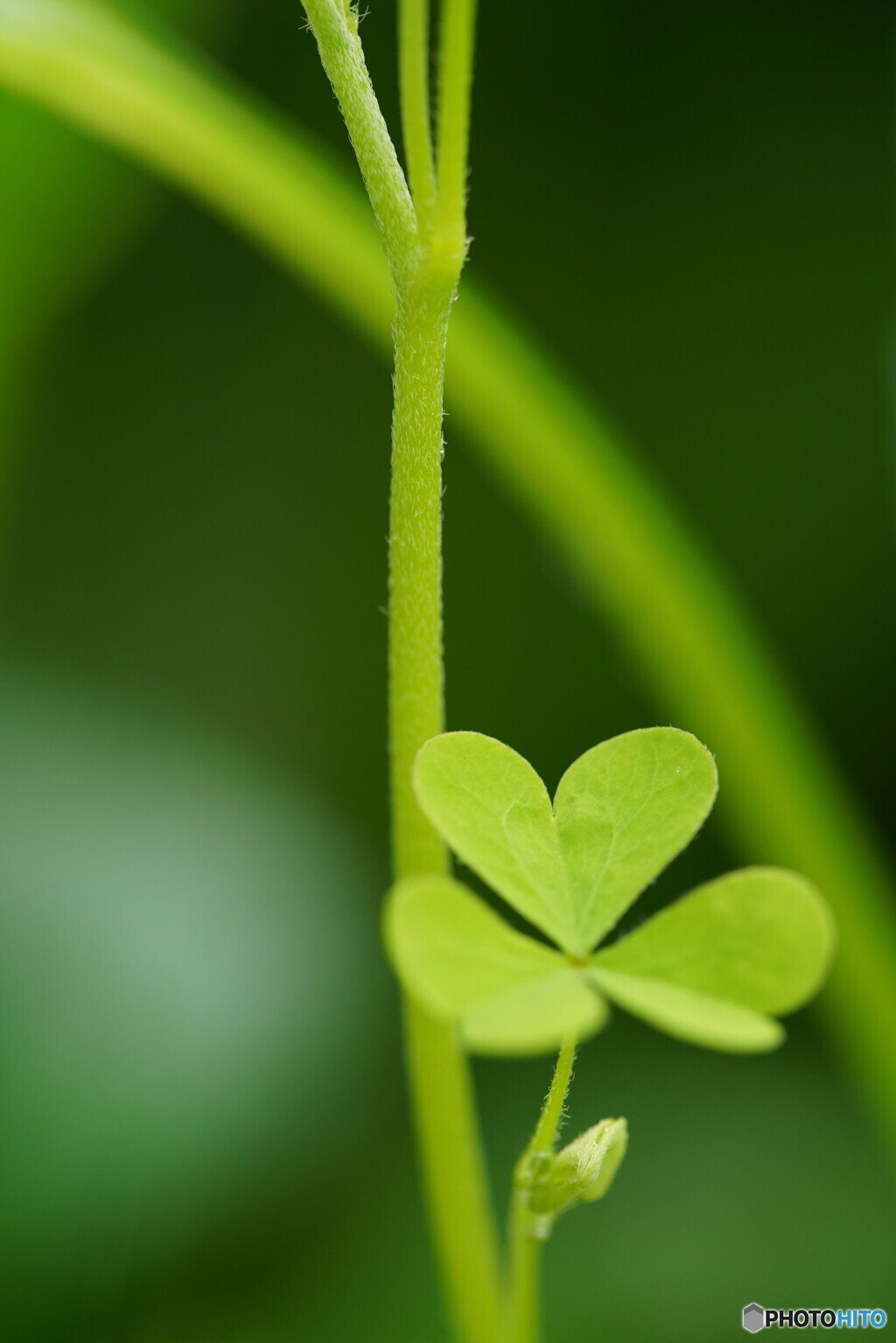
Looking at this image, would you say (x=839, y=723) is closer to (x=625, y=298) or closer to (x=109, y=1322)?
(x=625, y=298)

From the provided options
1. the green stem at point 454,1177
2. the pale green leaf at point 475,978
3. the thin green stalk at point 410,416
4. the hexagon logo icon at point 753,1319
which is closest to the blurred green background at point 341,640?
the hexagon logo icon at point 753,1319

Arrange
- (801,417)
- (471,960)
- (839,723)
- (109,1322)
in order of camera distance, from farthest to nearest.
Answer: (801,417)
(839,723)
(109,1322)
(471,960)

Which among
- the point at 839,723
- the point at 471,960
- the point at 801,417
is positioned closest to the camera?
the point at 471,960

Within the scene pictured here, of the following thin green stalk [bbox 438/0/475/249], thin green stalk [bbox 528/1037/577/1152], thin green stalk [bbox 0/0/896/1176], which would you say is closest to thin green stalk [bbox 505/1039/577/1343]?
thin green stalk [bbox 528/1037/577/1152]

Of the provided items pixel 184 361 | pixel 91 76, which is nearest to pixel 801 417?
pixel 184 361

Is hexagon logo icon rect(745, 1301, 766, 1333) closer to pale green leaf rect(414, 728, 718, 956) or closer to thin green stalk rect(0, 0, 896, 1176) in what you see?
thin green stalk rect(0, 0, 896, 1176)

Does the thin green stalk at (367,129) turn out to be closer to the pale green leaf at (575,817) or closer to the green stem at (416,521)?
the green stem at (416,521)

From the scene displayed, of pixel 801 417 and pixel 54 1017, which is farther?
pixel 801 417
